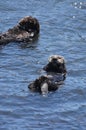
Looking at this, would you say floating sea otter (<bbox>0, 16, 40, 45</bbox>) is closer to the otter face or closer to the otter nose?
the otter face

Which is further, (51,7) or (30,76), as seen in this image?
(51,7)

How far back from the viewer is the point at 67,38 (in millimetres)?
18016

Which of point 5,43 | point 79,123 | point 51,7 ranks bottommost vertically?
point 79,123

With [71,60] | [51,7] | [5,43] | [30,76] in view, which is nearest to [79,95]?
[30,76]

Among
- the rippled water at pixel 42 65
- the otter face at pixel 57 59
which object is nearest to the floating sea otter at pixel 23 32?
the rippled water at pixel 42 65

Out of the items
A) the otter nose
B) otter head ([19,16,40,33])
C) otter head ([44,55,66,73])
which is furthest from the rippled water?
otter head ([19,16,40,33])

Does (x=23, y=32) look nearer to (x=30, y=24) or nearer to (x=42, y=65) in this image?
(x=30, y=24)

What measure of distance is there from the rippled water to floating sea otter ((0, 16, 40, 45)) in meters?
0.26

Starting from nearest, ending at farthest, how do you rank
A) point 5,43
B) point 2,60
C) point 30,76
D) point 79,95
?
point 79,95
point 30,76
point 2,60
point 5,43

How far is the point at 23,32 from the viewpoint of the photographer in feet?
59.1

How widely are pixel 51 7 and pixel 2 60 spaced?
295 inches

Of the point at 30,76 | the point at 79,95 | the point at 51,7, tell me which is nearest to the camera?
the point at 79,95

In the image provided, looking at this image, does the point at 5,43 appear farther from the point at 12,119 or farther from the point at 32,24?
the point at 12,119

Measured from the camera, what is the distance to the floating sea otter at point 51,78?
12695 mm
